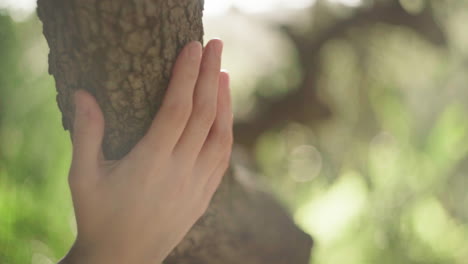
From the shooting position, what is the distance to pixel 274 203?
0.94 meters

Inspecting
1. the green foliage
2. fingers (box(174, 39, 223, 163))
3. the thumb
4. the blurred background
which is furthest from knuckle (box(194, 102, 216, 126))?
the green foliage

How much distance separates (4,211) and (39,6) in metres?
0.83

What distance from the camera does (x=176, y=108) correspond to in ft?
1.94

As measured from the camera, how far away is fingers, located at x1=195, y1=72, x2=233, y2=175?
655mm

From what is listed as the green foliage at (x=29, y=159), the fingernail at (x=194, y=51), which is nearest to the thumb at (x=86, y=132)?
the fingernail at (x=194, y=51)

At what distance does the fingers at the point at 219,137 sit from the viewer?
65 centimetres

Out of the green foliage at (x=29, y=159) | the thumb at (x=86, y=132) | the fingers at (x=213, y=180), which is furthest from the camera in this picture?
the green foliage at (x=29, y=159)

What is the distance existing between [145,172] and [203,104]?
94mm

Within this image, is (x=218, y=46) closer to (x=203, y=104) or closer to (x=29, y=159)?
(x=203, y=104)

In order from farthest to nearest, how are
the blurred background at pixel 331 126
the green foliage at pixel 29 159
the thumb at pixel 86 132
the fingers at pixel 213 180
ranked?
the blurred background at pixel 331 126
the green foliage at pixel 29 159
the fingers at pixel 213 180
the thumb at pixel 86 132

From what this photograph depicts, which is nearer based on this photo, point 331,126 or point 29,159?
point 29,159

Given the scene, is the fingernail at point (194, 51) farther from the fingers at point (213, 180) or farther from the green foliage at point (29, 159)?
the green foliage at point (29, 159)

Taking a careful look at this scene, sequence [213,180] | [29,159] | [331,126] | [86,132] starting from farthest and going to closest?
[331,126] → [29,159] → [213,180] → [86,132]

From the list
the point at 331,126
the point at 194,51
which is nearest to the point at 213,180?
the point at 194,51
